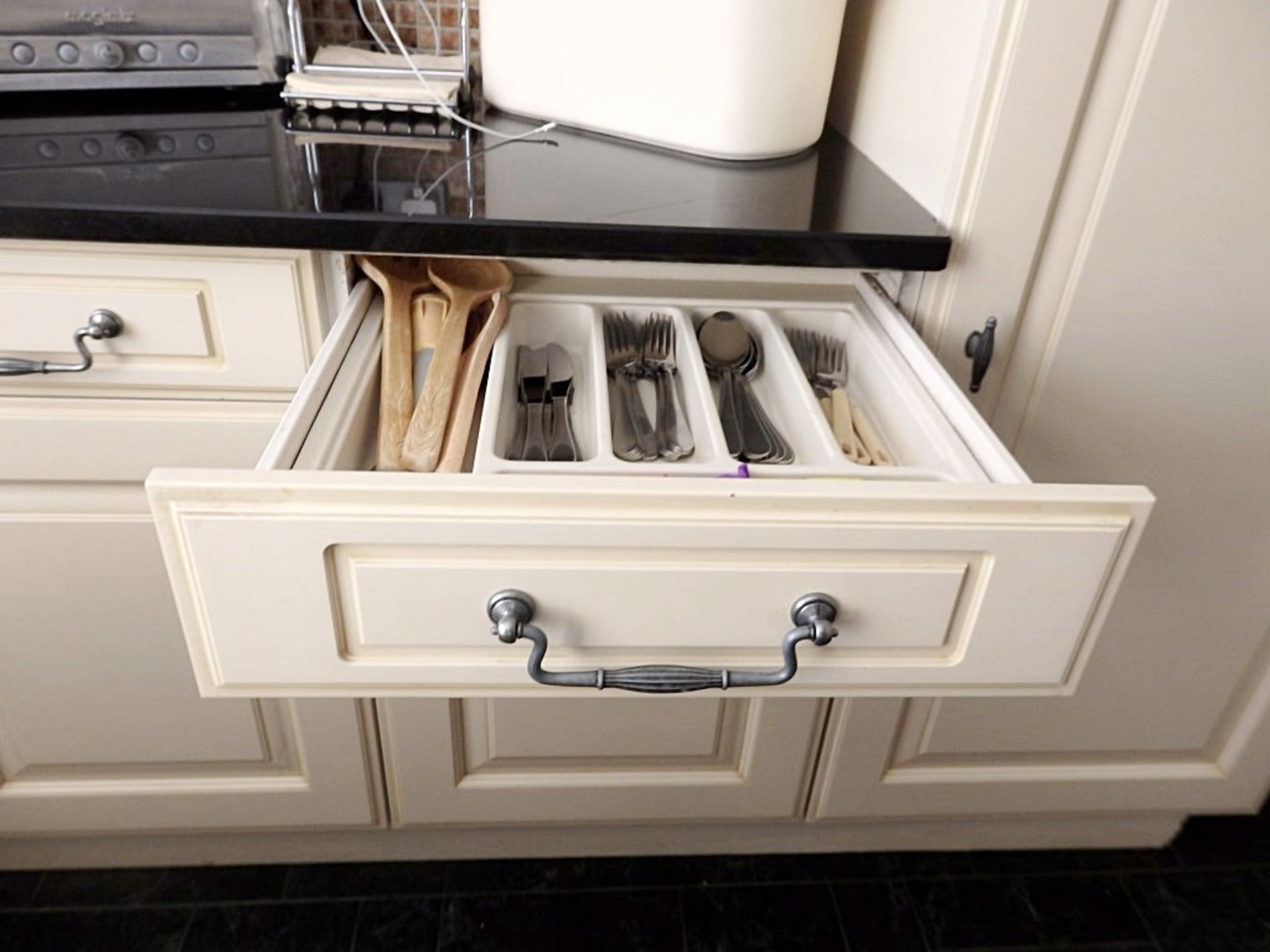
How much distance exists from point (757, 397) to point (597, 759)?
0.48 m

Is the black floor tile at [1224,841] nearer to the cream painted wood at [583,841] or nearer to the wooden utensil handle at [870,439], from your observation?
the cream painted wood at [583,841]

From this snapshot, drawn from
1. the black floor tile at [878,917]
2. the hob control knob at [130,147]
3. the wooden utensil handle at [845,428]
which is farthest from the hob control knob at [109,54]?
the black floor tile at [878,917]

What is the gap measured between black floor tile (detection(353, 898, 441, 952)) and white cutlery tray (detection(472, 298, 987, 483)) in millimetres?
735

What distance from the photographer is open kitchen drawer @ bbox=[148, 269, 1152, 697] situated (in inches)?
19.2

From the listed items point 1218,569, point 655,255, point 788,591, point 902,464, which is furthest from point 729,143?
point 1218,569

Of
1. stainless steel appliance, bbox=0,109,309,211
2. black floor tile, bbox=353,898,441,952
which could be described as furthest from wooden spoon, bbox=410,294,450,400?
black floor tile, bbox=353,898,441,952

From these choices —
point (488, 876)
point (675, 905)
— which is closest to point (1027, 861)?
point (675, 905)

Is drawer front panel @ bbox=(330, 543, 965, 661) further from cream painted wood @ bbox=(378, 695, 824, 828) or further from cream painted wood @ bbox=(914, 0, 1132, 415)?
cream painted wood @ bbox=(378, 695, 824, 828)

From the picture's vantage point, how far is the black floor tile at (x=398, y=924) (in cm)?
109

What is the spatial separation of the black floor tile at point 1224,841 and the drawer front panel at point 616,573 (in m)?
0.94

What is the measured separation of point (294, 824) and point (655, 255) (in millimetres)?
801

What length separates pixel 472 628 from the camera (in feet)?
1.75

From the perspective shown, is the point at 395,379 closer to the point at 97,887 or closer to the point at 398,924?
the point at 398,924

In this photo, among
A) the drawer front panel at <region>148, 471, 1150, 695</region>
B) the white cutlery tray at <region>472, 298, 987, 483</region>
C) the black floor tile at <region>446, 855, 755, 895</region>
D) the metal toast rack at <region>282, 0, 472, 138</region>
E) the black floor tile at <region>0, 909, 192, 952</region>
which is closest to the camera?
the drawer front panel at <region>148, 471, 1150, 695</region>
